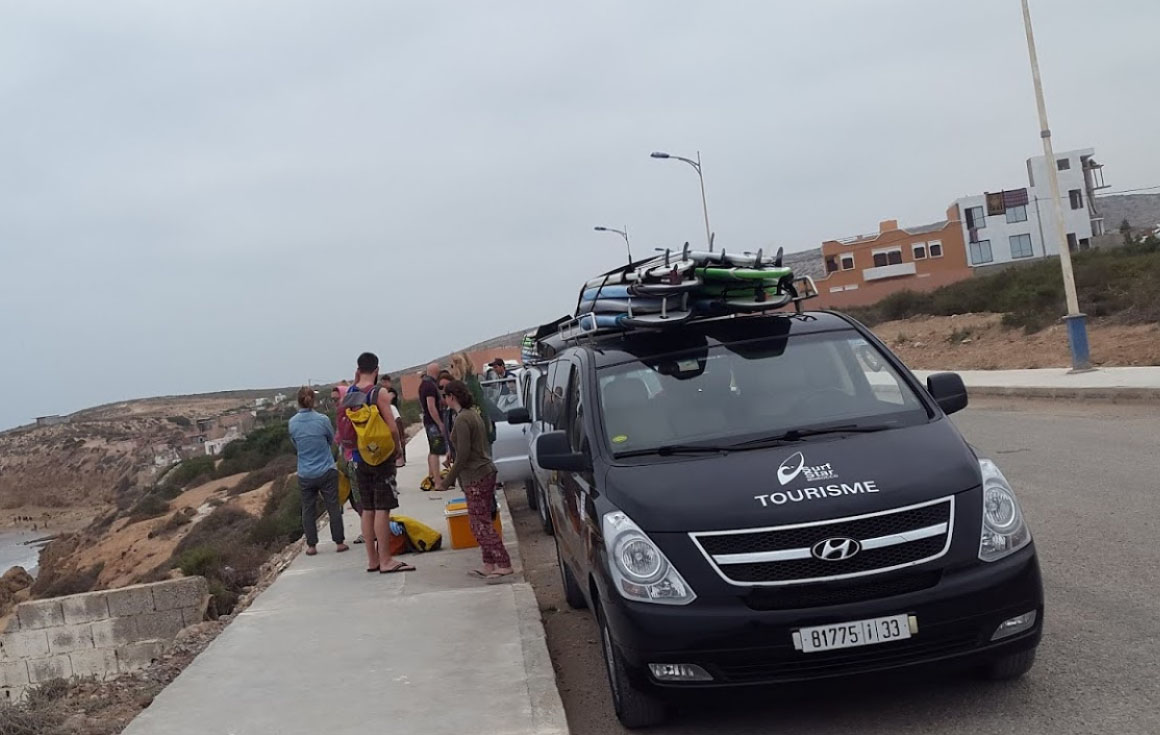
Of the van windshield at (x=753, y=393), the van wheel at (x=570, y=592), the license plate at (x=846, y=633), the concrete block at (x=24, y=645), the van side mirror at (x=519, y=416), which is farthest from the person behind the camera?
the concrete block at (x=24, y=645)

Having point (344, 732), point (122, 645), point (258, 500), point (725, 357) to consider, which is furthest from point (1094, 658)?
point (258, 500)

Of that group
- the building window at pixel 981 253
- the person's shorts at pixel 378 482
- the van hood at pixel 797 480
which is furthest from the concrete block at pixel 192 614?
the building window at pixel 981 253

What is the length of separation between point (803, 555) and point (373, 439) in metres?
5.55

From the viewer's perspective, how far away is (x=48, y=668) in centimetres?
1488

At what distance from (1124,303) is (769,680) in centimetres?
3163

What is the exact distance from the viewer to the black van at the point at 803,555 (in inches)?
184

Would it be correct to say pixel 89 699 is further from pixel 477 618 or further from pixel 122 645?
pixel 122 645

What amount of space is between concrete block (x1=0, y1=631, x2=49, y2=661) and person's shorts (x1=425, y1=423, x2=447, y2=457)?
5.75 m

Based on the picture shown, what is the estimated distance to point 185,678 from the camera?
687cm

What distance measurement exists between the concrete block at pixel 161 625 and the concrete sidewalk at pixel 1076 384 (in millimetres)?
14019

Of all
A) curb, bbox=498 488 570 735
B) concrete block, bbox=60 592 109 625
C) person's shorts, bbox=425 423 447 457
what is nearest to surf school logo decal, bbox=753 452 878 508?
curb, bbox=498 488 570 735

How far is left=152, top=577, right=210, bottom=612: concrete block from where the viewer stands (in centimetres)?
1430

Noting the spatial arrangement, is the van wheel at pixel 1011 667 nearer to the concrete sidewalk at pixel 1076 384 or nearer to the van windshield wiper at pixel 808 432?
the van windshield wiper at pixel 808 432

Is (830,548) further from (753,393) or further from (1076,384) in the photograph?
(1076,384)
